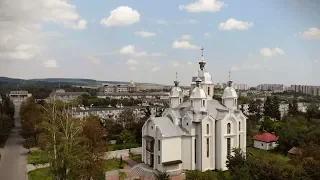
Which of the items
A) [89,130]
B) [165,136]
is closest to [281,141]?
[165,136]

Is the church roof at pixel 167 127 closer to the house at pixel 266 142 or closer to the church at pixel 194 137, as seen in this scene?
the church at pixel 194 137

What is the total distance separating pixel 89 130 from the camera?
14.8m

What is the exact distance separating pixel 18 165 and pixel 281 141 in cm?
A: 1749

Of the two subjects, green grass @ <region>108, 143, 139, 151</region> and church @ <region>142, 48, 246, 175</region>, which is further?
green grass @ <region>108, 143, 139, 151</region>

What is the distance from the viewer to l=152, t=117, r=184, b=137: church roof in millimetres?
16372

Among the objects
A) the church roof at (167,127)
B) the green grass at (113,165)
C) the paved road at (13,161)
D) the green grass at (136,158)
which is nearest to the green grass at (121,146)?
the green grass at (136,158)

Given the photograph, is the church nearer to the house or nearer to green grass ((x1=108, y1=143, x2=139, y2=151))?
green grass ((x1=108, y1=143, x2=139, y2=151))

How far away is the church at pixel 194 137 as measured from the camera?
16.4 metres

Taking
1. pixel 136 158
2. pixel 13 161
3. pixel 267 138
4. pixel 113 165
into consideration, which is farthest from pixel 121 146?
pixel 267 138

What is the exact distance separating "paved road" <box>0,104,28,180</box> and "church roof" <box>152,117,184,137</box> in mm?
7620

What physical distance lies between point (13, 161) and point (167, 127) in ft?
34.4

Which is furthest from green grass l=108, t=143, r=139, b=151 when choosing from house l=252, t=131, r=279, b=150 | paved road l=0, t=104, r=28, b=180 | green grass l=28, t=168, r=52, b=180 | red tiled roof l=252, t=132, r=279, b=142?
red tiled roof l=252, t=132, r=279, b=142

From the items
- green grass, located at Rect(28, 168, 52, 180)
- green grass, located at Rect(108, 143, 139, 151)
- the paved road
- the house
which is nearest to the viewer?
green grass, located at Rect(28, 168, 52, 180)

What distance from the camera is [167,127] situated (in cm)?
1670
